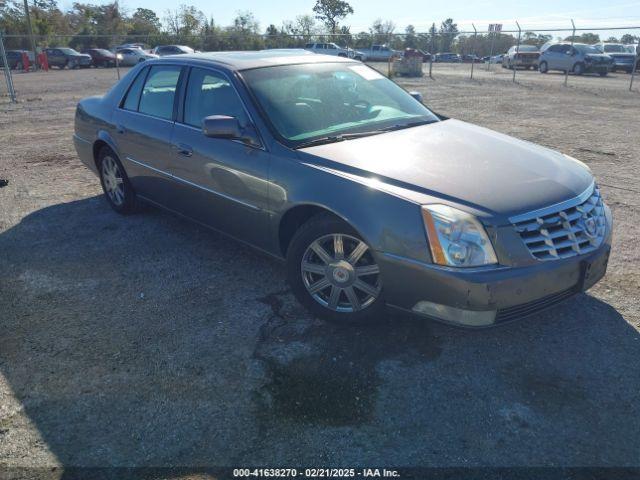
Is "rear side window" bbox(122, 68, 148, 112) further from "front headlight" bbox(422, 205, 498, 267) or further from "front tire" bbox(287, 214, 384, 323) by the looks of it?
"front headlight" bbox(422, 205, 498, 267)

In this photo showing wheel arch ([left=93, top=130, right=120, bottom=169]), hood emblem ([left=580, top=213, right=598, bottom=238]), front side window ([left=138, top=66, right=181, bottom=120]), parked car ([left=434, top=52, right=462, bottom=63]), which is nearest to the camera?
hood emblem ([left=580, top=213, right=598, bottom=238])

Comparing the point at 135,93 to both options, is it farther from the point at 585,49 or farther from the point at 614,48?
the point at 614,48

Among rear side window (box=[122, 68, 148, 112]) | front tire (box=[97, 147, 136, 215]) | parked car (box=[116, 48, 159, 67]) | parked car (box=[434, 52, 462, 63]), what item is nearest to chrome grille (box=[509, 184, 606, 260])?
rear side window (box=[122, 68, 148, 112])

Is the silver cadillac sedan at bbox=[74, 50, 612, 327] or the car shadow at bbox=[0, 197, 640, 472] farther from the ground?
the silver cadillac sedan at bbox=[74, 50, 612, 327]

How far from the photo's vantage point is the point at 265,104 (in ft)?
12.5

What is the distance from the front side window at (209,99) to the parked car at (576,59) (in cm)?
2484

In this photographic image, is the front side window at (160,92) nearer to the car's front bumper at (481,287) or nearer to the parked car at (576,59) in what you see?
the car's front bumper at (481,287)

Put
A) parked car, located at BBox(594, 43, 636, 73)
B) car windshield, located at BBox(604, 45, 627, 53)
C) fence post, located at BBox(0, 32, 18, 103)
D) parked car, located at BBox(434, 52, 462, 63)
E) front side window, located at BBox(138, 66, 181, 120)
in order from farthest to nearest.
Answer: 1. parked car, located at BBox(434, 52, 462, 63)
2. car windshield, located at BBox(604, 45, 627, 53)
3. parked car, located at BBox(594, 43, 636, 73)
4. fence post, located at BBox(0, 32, 18, 103)
5. front side window, located at BBox(138, 66, 181, 120)

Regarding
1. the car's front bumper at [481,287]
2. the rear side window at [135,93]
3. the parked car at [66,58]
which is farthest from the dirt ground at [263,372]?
the parked car at [66,58]

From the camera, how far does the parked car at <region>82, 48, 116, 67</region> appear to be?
38938 mm

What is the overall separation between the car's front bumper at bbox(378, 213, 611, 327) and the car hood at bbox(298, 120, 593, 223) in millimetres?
332

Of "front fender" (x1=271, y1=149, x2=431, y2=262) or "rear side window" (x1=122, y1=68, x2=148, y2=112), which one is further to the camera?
"rear side window" (x1=122, y1=68, x2=148, y2=112)

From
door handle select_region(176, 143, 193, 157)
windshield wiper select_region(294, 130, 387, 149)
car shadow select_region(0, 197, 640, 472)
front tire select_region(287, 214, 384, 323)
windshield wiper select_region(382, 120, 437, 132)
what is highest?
windshield wiper select_region(382, 120, 437, 132)

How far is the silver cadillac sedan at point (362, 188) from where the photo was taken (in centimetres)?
283
